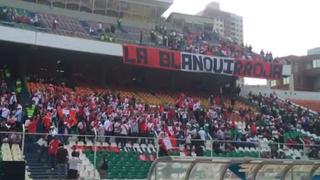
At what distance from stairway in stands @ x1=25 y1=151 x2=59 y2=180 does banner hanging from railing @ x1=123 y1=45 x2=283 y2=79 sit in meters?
12.7

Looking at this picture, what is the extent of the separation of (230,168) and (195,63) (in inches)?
962

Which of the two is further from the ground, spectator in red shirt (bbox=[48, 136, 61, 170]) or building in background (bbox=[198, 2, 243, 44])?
building in background (bbox=[198, 2, 243, 44])

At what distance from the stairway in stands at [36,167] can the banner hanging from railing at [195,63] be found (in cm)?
1272

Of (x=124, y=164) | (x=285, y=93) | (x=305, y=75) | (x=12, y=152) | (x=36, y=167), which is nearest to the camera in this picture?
(x=12, y=152)

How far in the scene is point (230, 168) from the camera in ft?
32.9

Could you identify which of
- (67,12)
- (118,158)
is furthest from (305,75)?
(118,158)

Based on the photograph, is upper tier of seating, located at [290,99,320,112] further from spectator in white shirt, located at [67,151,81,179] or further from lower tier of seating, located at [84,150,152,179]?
spectator in white shirt, located at [67,151,81,179]

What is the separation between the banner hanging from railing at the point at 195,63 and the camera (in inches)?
1272

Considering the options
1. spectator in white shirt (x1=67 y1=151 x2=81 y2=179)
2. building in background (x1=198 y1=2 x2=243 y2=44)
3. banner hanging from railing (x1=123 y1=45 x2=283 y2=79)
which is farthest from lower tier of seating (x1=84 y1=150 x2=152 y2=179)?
building in background (x1=198 y1=2 x2=243 y2=44)

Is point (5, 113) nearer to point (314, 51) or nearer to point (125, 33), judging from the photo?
point (125, 33)

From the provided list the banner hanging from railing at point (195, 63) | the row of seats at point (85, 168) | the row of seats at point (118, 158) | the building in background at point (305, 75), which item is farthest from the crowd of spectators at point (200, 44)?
the building in background at point (305, 75)

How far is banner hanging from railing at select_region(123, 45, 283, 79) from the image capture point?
106 feet

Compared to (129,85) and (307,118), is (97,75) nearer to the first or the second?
(129,85)

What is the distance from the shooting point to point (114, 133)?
2295 centimetres
